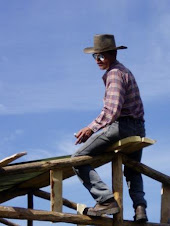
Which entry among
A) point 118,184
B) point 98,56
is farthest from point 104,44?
point 118,184

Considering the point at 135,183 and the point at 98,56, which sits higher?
the point at 98,56

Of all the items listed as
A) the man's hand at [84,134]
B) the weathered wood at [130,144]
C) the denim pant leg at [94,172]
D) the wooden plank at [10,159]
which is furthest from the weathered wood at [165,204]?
the wooden plank at [10,159]

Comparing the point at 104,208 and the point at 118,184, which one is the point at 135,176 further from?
the point at 104,208

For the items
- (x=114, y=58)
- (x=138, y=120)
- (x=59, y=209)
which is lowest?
(x=59, y=209)

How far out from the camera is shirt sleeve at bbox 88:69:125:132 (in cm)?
905

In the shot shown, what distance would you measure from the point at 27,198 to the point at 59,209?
2777mm

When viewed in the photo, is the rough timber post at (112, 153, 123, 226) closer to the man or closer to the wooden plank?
the man

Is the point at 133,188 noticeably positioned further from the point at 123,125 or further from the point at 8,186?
the point at 8,186

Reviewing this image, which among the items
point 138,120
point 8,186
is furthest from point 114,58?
point 8,186

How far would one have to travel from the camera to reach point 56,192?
9.13 metres

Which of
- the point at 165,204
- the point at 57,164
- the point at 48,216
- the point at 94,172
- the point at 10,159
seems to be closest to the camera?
the point at 10,159

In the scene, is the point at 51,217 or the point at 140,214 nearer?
the point at 51,217

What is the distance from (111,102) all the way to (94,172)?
1.07m

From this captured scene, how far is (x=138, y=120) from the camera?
9469 mm
